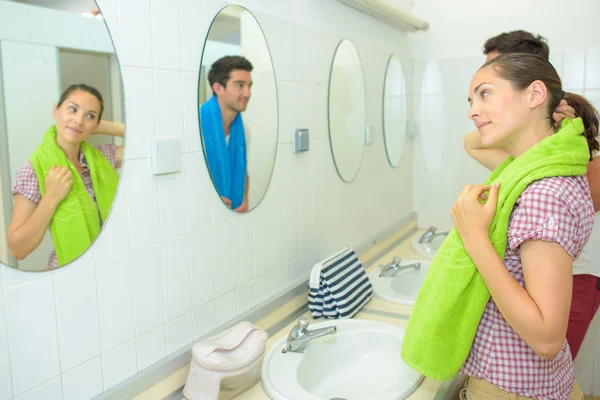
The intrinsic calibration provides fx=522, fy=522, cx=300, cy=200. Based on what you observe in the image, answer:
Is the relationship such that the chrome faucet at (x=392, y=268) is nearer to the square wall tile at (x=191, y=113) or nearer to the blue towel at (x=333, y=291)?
the blue towel at (x=333, y=291)

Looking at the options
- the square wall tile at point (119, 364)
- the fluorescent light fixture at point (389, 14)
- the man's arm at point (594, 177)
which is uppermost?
the fluorescent light fixture at point (389, 14)

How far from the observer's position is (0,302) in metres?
0.96

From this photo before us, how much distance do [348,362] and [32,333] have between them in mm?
972

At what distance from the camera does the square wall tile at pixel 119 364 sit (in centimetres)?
118

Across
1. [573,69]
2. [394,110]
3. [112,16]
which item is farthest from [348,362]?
[573,69]

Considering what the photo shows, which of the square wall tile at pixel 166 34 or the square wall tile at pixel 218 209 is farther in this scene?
the square wall tile at pixel 218 209

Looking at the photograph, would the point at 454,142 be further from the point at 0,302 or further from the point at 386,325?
the point at 0,302

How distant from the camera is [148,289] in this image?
4.17 ft

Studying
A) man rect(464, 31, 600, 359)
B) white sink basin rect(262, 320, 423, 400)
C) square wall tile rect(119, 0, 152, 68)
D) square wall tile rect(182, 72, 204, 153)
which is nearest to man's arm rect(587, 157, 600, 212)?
man rect(464, 31, 600, 359)

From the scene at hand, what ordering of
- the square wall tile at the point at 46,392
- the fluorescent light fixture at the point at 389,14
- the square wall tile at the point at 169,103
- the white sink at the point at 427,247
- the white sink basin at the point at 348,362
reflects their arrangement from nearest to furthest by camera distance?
the square wall tile at the point at 46,392, the square wall tile at the point at 169,103, the white sink basin at the point at 348,362, the fluorescent light fixture at the point at 389,14, the white sink at the point at 427,247

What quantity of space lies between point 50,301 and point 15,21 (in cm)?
54

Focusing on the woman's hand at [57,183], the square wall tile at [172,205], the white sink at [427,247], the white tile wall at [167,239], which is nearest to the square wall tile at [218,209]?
the white tile wall at [167,239]

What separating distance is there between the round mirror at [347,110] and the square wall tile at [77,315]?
119 cm

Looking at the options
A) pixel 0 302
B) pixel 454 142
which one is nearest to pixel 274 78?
pixel 0 302
